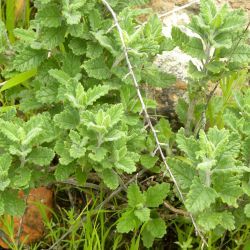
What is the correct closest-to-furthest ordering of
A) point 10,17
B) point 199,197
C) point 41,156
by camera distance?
point 199,197 < point 41,156 < point 10,17

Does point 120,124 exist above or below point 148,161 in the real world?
above

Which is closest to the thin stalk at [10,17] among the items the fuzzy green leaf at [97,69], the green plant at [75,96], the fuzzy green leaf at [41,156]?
the green plant at [75,96]

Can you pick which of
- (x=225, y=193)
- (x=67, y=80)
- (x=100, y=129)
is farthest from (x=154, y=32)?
(x=225, y=193)

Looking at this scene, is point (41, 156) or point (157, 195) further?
point (157, 195)

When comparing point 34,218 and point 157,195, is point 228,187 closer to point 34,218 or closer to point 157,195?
point 157,195

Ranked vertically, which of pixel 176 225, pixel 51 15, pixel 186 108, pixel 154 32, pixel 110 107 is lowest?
pixel 176 225

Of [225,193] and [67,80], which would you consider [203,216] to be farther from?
[67,80]

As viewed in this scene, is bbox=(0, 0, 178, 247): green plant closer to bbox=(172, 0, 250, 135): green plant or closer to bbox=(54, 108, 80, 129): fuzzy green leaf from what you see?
bbox=(54, 108, 80, 129): fuzzy green leaf

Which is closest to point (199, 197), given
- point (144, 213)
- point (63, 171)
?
point (144, 213)

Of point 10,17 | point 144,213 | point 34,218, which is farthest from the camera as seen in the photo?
point 10,17
